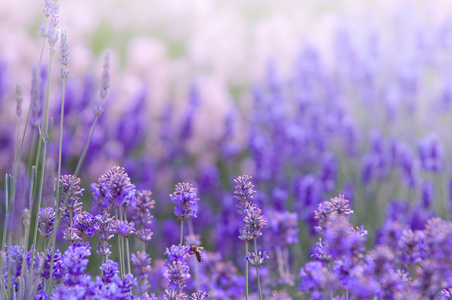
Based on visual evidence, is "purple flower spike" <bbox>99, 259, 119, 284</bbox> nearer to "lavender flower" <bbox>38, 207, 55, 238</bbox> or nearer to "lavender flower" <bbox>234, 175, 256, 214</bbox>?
"lavender flower" <bbox>38, 207, 55, 238</bbox>

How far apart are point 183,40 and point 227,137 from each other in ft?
8.99

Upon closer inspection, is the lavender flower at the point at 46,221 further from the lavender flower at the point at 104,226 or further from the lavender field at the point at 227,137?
the lavender flower at the point at 104,226

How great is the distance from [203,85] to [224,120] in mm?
606

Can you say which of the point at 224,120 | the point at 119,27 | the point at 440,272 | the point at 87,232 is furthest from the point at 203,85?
the point at 440,272

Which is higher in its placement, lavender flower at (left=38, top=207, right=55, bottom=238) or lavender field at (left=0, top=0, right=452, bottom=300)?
lavender field at (left=0, top=0, right=452, bottom=300)

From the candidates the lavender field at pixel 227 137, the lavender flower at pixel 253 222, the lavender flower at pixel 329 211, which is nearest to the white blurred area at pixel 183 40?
the lavender field at pixel 227 137

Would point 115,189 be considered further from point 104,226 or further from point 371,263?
point 371,263

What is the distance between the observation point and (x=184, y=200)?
1643 millimetres

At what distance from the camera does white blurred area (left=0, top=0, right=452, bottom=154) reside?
5.37 m

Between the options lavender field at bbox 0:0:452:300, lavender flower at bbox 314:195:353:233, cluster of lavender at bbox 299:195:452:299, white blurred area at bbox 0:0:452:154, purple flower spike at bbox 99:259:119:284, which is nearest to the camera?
cluster of lavender at bbox 299:195:452:299

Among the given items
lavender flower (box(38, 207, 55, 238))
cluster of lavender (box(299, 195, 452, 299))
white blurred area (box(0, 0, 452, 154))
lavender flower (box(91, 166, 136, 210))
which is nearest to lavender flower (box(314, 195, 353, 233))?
cluster of lavender (box(299, 195, 452, 299))

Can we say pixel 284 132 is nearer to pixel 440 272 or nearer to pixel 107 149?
pixel 107 149

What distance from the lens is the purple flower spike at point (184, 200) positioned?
1.63 metres

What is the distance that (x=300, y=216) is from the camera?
3742 millimetres
